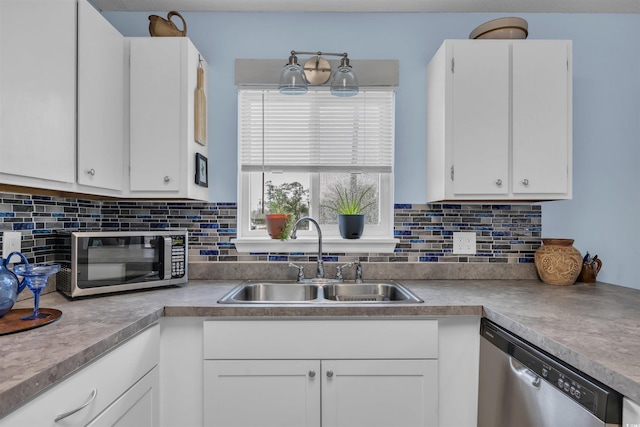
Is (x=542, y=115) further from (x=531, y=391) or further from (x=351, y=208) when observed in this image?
(x=531, y=391)

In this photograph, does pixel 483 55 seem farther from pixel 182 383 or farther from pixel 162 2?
pixel 182 383

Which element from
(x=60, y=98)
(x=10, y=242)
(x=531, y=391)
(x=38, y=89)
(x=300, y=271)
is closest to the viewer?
(x=531, y=391)

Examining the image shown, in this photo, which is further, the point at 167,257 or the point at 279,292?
the point at 279,292

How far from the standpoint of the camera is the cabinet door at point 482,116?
72.6 inches

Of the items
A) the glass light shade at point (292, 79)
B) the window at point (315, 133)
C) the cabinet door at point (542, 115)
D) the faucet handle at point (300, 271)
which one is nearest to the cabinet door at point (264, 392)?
the faucet handle at point (300, 271)

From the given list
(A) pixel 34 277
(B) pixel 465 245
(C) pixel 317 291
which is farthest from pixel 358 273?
(A) pixel 34 277

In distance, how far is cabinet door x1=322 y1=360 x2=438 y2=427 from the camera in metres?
1.47

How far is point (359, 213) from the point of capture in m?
2.17

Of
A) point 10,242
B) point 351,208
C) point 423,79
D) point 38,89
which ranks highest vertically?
point 423,79

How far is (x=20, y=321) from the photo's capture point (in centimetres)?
119

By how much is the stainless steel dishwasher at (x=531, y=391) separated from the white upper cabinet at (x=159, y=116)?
5.23 feet

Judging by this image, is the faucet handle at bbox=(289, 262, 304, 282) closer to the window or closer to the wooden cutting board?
the window

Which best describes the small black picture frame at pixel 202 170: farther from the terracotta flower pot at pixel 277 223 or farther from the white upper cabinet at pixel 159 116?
the terracotta flower pot at pixel 277 223

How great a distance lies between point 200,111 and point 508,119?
1.62 meters
